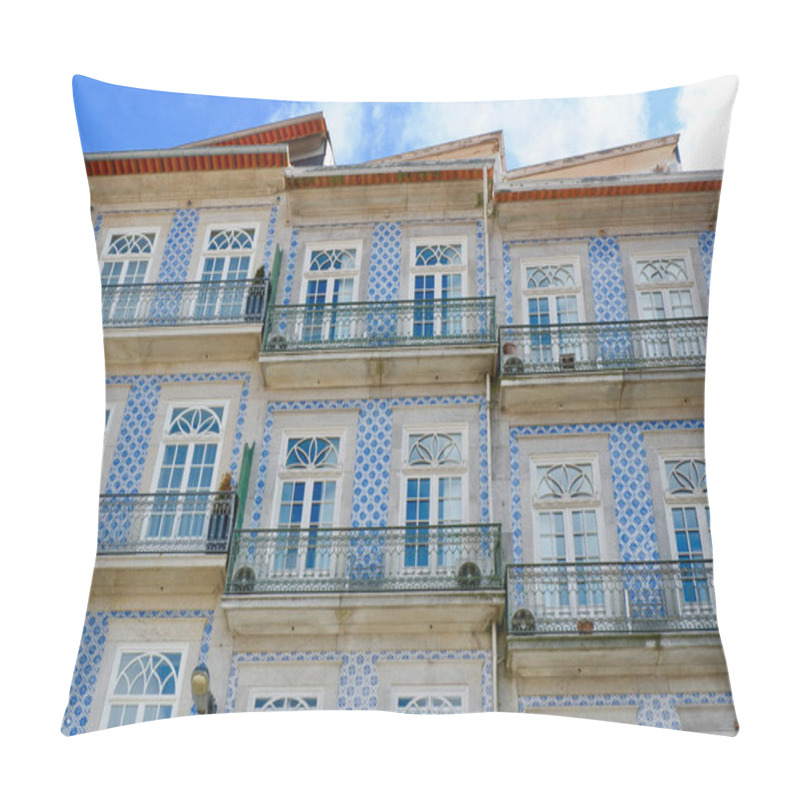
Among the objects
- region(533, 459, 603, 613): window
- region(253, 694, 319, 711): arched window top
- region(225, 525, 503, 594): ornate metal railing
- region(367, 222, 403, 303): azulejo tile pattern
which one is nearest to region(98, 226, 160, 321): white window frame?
region(367, 222, 403, 303): azulejo tile pattern

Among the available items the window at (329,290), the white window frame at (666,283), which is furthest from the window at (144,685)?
the white window frame at (666,283)

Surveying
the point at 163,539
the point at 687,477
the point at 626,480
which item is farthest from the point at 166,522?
the point at 687,477

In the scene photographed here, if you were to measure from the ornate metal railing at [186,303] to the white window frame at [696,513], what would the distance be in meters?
2.14

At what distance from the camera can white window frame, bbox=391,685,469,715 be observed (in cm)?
436

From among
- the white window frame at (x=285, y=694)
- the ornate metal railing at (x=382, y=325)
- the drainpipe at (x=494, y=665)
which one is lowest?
the white window frame at (x=285, y=694)

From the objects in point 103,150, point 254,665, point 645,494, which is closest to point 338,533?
point 254,665

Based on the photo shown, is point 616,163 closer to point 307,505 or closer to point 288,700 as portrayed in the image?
point 307,505

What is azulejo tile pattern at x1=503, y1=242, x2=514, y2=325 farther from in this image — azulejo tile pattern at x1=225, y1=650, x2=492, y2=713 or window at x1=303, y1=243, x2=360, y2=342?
azulejo tile pattern at x1=225, y1=650, x2=492, y2=713

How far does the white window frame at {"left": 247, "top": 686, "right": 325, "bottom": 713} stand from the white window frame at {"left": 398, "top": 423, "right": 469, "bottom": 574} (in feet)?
2.16

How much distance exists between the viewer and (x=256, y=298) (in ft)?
18.7

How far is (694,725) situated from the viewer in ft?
13.8

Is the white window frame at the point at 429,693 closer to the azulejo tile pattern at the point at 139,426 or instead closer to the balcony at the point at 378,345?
the azulejo tile pattern at the point at 139,426

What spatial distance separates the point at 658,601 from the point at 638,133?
6.82ft

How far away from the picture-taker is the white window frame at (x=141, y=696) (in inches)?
173
